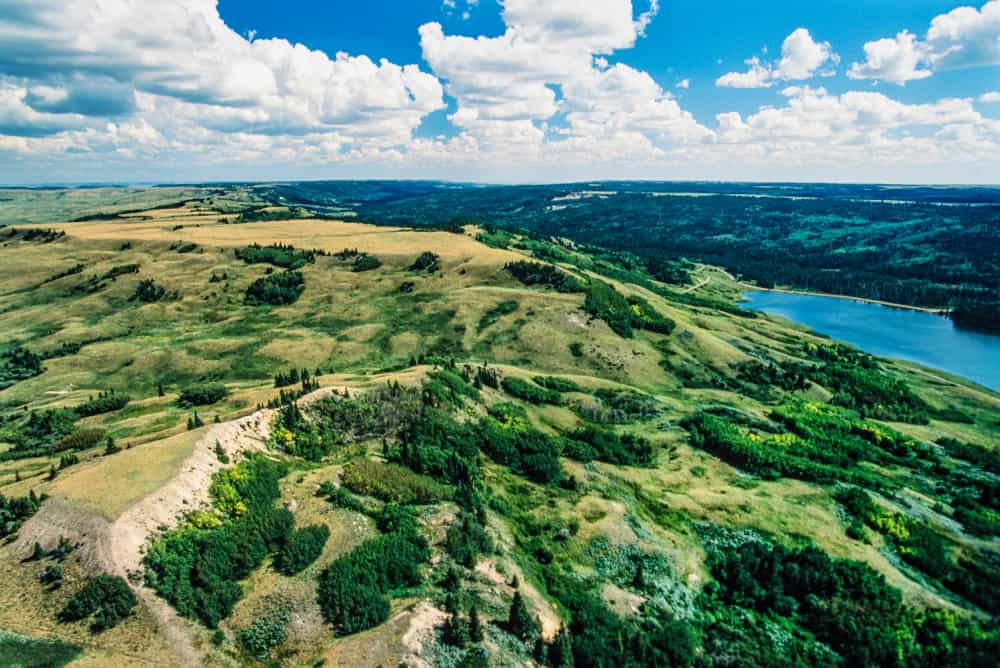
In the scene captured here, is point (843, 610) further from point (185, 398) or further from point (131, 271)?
point (131, 271)

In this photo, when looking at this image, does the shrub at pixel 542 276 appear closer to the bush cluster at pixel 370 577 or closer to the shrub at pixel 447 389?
the shrub at pixel 447 389

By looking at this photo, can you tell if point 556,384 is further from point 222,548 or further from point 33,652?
point 33,652

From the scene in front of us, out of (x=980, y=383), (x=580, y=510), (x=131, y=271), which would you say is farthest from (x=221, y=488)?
(x=980, y=383)

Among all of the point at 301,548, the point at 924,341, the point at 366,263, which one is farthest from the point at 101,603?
the point at 924,341

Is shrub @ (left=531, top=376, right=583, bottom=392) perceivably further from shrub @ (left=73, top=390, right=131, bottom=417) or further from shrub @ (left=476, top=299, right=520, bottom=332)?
shrub @ (left=73, top=390, right=131, bottom=417)

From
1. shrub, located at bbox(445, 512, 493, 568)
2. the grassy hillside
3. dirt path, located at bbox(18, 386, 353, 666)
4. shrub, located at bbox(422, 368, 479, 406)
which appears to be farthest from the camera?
shrub, located at bbox(422, 368, 479, 406)

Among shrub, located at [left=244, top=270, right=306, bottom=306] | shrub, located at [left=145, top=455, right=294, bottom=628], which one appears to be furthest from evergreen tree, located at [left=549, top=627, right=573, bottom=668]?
shrub, located at [left=244, top=270, right=306, bottom=306]
